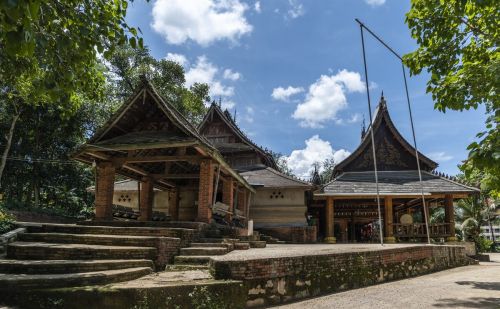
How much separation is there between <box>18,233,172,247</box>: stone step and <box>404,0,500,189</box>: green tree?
19.9 feet

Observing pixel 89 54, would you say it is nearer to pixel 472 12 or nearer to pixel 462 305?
pixel 472 12

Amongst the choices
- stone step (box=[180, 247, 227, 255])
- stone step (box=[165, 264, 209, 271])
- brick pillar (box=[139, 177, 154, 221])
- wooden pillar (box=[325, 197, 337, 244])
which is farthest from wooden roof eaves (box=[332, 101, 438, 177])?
stone step (box=[165, 264, 209, 271])

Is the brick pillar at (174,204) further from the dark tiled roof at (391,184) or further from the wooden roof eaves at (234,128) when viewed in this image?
the dark tiled roof at (391,184)

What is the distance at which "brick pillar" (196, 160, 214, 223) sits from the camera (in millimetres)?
10477

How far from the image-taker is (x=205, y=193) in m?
10.6

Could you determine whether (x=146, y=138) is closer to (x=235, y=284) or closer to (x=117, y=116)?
(x=117, y=116)

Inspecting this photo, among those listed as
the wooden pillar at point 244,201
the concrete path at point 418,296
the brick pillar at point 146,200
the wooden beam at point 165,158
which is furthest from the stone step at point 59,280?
the wooden pillar at point 244,201

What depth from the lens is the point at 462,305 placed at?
6.25m

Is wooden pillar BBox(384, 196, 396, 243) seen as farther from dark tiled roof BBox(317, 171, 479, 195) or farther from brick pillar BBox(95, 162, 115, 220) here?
brick pillar BBox(95, 162, 115, 220)

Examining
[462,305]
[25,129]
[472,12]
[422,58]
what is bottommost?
[462,305]

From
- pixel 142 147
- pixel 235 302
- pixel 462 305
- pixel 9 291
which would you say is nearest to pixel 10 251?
pixel 9 291

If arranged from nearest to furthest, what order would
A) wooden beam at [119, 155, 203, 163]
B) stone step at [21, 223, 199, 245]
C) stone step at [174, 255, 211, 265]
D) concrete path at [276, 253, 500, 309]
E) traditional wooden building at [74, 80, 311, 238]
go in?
concrete path at [276, 253, 500, 309] < stone step at [174, 255, 211, 265] < stone step at [21, 223, 199, 245] < traditional wooden building at [74, 80, 311, 238] < wooden beam at [119, 155, 203, 163]

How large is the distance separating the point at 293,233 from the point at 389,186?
5486 millimetres

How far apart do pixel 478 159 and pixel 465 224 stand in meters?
34.7
